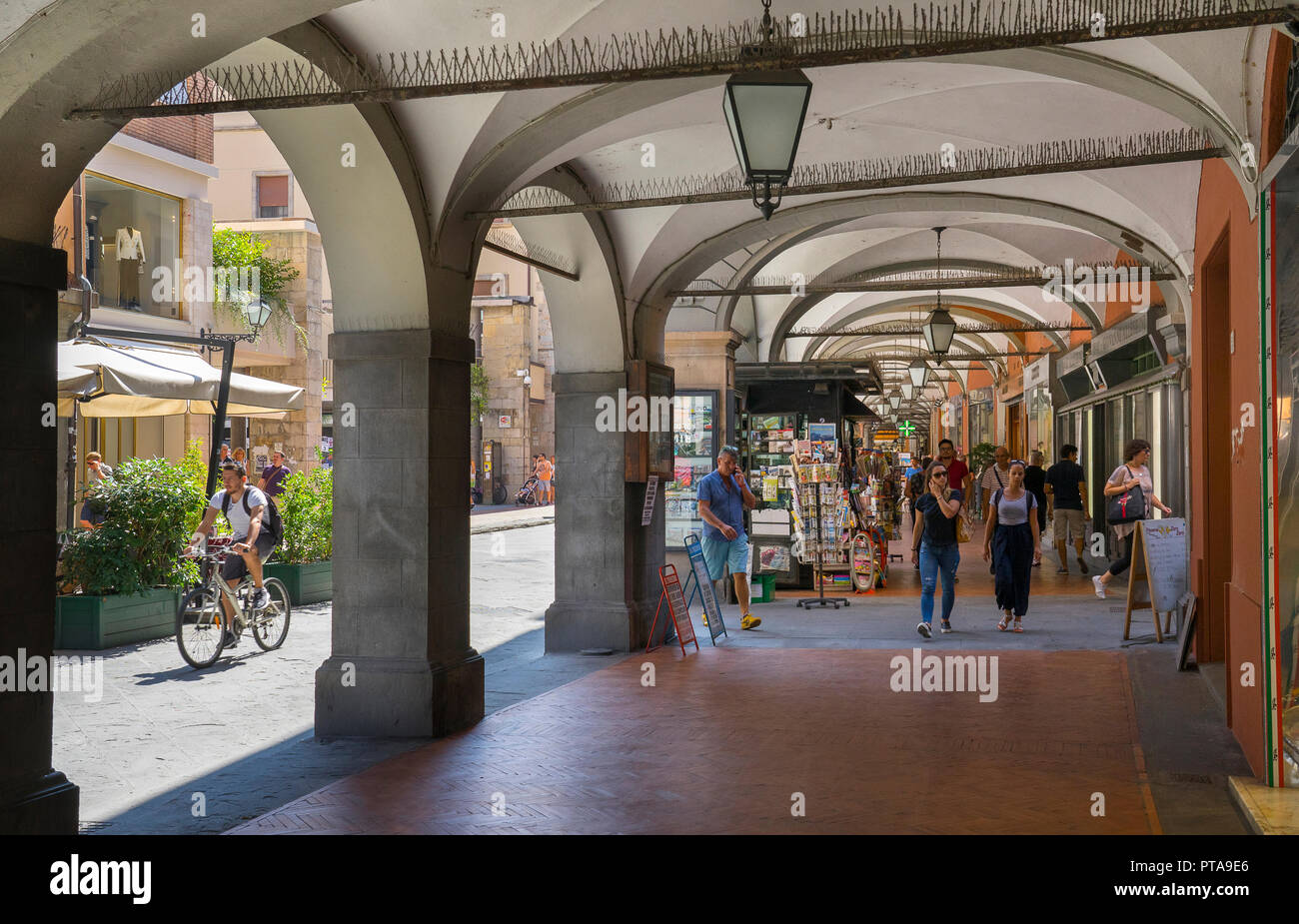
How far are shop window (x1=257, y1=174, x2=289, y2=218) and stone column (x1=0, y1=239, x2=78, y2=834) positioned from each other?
101 feet

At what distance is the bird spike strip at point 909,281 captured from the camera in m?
9.96

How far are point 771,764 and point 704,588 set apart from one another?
15.9 feet

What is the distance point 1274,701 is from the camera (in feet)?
18.2

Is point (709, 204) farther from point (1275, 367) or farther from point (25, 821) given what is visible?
point (25, 821)

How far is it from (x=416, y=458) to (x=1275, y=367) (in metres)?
4.70

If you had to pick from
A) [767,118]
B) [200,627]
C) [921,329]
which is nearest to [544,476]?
[921,329]

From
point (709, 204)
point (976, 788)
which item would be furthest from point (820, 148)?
point (976, 788)

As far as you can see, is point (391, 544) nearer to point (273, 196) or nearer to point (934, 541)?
point (934, 541)

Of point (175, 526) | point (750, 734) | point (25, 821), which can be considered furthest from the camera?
point (175, 526)

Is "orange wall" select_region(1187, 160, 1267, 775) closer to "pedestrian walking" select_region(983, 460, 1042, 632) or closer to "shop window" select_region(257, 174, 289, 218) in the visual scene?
"pedestrian walking" select_region(983, 460, 1042, 632)

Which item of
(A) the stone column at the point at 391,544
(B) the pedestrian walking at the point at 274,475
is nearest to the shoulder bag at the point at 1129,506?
(A) the stone column at the point at 391,544

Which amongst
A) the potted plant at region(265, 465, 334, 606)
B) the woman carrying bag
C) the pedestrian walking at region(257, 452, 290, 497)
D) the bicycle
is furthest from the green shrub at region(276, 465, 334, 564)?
the woman carrying bag

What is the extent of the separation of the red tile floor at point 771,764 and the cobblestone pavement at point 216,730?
375 millimetres

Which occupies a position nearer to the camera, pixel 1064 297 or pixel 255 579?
pixel 255 579
